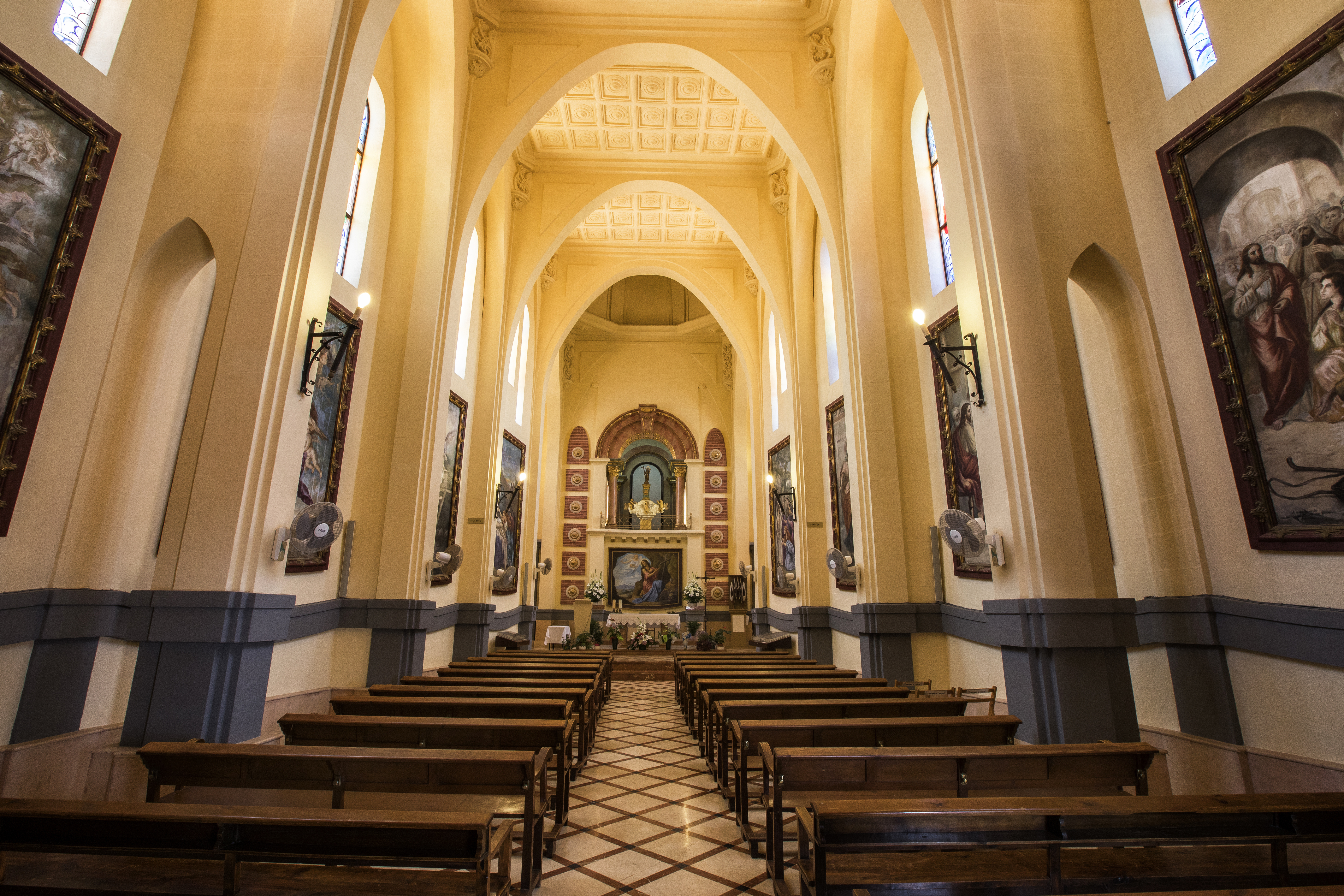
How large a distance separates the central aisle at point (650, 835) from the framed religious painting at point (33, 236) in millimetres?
3987

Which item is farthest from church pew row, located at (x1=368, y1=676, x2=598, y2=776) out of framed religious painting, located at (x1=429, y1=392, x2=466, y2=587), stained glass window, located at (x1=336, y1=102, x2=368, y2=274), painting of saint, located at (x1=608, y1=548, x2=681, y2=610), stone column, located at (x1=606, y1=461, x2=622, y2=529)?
stone column, located at (x1=606, y1=461, x2=622, y2=529)

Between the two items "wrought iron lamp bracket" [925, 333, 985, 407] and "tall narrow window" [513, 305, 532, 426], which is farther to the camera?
"tall narrow window" [513, 305, 532, 426]

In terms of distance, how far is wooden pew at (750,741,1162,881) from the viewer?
3008 millimetres

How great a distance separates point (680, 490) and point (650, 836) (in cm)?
1594

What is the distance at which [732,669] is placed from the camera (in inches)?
289

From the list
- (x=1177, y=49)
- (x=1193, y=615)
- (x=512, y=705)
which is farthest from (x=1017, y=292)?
(x=512, y=705)

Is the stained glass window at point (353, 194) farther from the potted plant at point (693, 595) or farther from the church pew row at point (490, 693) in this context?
the potted plant at point (693, 595)

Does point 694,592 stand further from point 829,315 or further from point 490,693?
point 490,693

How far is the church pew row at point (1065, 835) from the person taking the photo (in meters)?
2.18

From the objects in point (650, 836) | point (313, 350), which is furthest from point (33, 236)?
point (650, 836)

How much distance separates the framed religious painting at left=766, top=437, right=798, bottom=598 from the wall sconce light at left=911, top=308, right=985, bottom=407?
17.1 ft

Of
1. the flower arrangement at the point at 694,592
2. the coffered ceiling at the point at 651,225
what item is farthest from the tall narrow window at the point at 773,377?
the flower arrangement at the point at 694,592

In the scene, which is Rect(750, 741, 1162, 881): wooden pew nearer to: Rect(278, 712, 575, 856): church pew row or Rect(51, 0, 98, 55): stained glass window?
Rect(278, 712, 575, 856): church pew row

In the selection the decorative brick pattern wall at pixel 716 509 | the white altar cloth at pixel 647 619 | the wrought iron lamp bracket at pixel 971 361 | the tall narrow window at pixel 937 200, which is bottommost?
the white altar cloth at pixel 647 619
